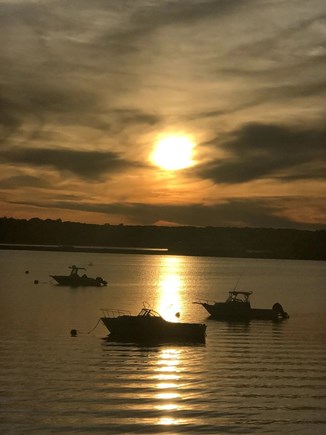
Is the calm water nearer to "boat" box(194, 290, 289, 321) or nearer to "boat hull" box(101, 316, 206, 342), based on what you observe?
"boat hull" box(101, 316, 206, 342)

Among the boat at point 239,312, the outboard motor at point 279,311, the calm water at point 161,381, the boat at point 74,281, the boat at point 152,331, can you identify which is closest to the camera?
the calm water at point 161,381

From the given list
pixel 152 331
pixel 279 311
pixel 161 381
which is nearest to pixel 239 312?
pixel 279 311

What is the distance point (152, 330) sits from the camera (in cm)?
6194

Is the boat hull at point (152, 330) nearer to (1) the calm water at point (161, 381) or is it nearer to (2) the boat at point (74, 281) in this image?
(1) the calm water at point (161, 381)

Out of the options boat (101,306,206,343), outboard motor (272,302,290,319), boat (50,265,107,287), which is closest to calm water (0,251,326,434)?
boat (101,306,206,343)

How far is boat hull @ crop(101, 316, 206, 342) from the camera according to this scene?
203 ft

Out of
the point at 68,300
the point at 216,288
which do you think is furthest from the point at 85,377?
the point at 216,288

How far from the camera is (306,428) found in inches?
1350

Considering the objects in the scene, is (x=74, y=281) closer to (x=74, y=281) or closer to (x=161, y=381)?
(x=74, y=281)

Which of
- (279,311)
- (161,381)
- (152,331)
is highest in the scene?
(279,311)

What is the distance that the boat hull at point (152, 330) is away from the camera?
61875 millimetres

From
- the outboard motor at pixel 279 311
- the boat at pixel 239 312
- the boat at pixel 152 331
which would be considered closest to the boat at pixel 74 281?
the boat at pixel 239 312

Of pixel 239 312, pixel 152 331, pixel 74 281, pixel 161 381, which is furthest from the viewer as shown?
pixel 74 281

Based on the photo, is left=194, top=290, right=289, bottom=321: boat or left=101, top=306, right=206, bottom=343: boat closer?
left=101, top=306, right=206, bottom=343: boat
